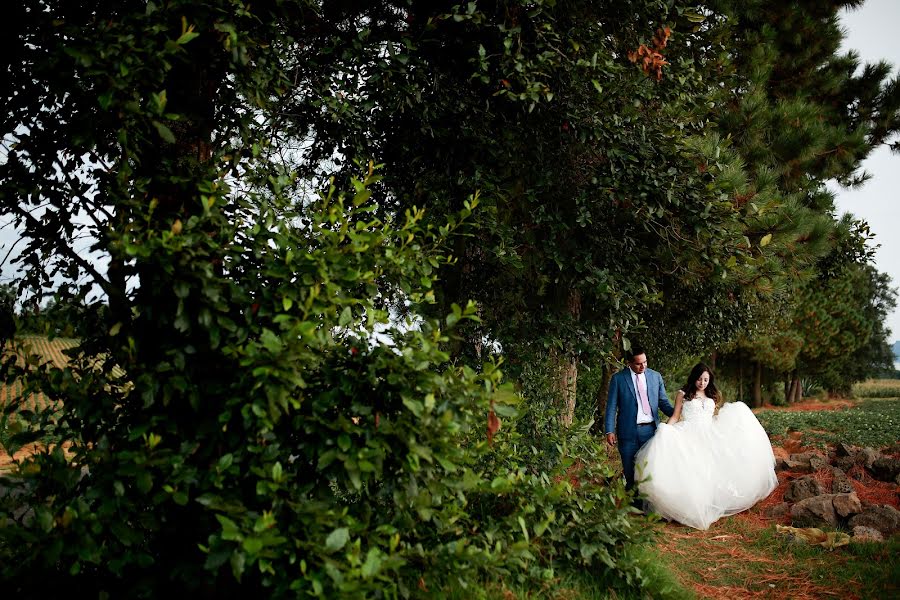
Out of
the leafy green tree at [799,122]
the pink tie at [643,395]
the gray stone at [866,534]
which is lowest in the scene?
the gray stone at [866,534]

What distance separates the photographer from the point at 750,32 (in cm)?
1071

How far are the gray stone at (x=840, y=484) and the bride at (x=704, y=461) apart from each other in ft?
2.91

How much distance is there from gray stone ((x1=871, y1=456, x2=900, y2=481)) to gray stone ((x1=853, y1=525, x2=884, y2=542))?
9.89 feet

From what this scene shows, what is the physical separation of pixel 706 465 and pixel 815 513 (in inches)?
44.9

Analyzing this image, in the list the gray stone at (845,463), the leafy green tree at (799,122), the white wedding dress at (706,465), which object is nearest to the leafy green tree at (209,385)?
the white wedding dress at (706,465)

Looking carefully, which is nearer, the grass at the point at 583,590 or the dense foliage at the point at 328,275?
the dense foliage at the point at 328,275

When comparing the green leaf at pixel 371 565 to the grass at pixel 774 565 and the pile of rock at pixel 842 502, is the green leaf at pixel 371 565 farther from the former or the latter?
the pile of rock at pixel 842 502

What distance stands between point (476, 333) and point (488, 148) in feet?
5.87

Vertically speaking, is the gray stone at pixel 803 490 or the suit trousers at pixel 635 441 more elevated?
the suit trousers at pixel 635 441

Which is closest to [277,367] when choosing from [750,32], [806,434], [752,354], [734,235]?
[734,235]

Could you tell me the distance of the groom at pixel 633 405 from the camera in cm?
696

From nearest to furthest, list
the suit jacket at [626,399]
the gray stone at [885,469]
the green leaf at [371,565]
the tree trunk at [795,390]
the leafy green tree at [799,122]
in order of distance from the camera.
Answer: the green leaf at [371,565]
the suit jacket at [626,399]
the gray stone at [885,469]
the leafy green tree at [799,122]
the tree trunk at [795,390]

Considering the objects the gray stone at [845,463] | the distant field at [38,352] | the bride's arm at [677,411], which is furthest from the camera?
the gray stone at [845,463]

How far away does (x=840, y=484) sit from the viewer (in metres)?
7.55
